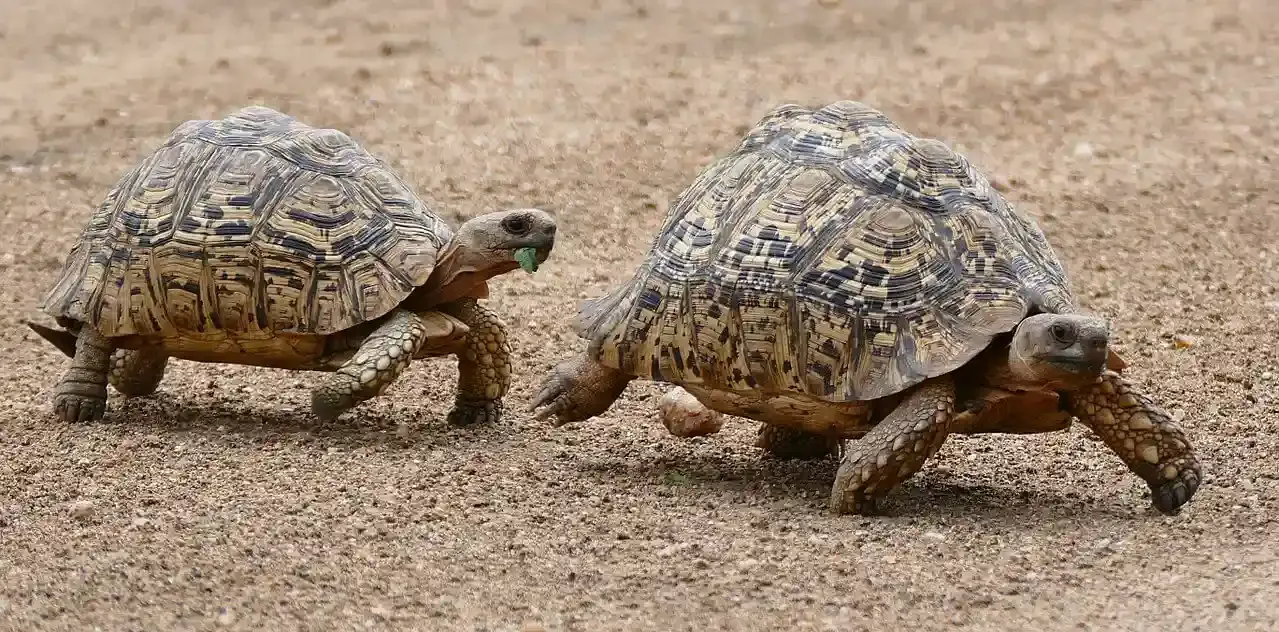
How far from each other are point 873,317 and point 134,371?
3.03 meters

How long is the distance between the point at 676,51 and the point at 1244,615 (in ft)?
29.1

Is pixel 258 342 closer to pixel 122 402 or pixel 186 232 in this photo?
pixel 186 232

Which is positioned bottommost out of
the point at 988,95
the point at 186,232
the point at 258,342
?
the point at 988,95

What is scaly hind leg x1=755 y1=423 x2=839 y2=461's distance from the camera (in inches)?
222

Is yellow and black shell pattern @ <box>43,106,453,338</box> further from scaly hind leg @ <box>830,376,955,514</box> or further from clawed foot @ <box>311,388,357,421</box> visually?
scaly hind leg @ <box>830,376,955,514</box>

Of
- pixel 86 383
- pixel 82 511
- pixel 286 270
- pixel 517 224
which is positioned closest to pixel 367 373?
pixel 286 270

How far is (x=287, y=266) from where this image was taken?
5797mm

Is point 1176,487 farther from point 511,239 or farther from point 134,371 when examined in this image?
point 134,371

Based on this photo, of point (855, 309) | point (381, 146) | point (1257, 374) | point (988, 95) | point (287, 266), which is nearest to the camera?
point (855, 309)

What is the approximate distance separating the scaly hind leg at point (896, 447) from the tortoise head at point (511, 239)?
1.45 meters

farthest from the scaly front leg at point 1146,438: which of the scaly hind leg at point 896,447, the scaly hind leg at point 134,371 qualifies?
the scaly hind leg at point 134,371

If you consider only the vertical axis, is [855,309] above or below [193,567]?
above

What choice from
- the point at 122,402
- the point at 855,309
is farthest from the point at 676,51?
the point at 855,309

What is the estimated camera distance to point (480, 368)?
6.05 m
